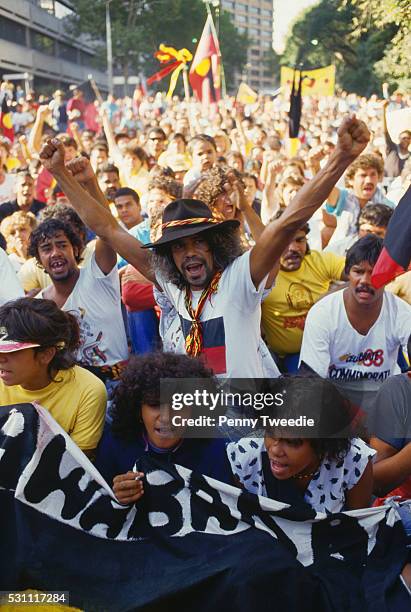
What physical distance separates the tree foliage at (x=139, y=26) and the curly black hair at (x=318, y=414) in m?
36.6

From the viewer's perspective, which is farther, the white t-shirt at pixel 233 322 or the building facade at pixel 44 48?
the building facade at pixel 44 48

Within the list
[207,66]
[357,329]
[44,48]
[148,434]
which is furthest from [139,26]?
[148,434]

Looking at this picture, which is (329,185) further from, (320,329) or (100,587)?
(100,587)

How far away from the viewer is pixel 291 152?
10211 millimetres

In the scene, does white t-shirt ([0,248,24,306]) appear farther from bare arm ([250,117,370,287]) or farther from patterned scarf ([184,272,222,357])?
bare arm ([250,117,370,287])

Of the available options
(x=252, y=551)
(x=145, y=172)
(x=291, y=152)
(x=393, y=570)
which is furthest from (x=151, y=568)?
(x=291, y=152)

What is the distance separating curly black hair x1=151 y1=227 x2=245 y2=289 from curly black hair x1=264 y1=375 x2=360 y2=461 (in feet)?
2.08

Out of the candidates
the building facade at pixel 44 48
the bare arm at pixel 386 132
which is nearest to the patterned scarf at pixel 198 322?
the bare arm at pixel 386 132

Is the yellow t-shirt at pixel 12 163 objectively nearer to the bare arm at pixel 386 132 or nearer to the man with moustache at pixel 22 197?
the man with moustache at pixel 22 197

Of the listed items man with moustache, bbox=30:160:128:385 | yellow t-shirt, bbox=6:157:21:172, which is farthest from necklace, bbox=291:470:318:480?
yellow t-shirt, bbox=6:157:21:172

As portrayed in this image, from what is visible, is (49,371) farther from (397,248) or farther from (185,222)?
(397,248)

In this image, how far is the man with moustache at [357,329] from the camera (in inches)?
150

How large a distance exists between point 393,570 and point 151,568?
0.87 metres

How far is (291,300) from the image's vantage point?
4594 mm
